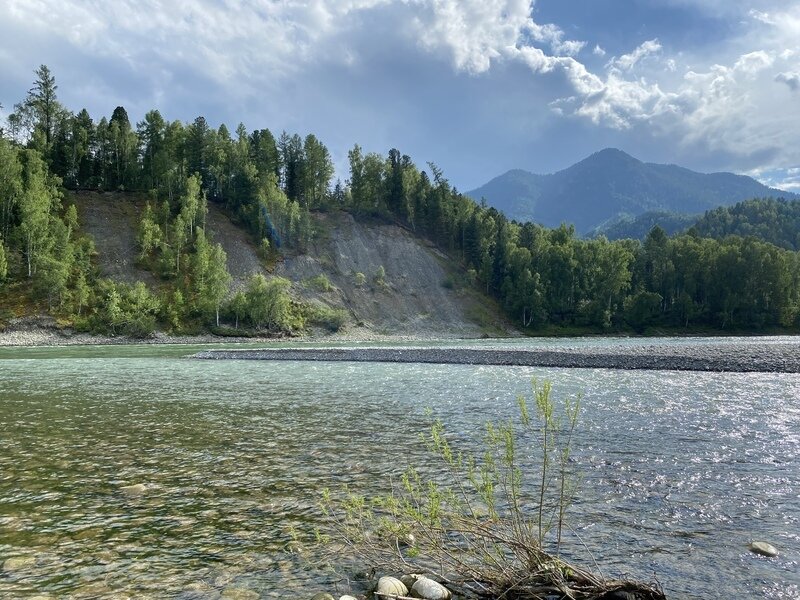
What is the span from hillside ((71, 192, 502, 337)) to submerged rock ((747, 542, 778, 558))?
311ft

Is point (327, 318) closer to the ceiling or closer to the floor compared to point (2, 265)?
closer to the floor

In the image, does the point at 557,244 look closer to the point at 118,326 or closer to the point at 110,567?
the point at 118,326

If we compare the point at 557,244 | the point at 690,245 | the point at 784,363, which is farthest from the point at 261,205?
the point at 690,245

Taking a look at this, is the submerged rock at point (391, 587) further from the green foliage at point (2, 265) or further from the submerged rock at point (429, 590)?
the green foliage at point (2, 265)

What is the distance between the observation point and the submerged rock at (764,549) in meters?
7.45

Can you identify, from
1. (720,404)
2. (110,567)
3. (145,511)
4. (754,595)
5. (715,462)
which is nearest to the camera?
(754,595)

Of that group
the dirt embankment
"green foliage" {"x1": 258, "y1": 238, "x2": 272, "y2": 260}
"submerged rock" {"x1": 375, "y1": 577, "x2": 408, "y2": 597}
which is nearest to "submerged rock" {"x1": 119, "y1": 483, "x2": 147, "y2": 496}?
"submerged rock" {"x1": 375, "y1": 577, "x2": 408, "y2": 597}

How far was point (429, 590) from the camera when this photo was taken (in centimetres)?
602

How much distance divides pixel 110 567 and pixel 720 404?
79.3ft

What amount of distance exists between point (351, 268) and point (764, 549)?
370 feet

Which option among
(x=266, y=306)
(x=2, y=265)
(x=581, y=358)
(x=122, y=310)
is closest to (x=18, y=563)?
(x=581, y=358)

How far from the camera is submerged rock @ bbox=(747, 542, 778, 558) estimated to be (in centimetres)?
745

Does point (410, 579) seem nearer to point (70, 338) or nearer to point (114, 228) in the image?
point (70, 338)

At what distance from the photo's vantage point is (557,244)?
449 ft
